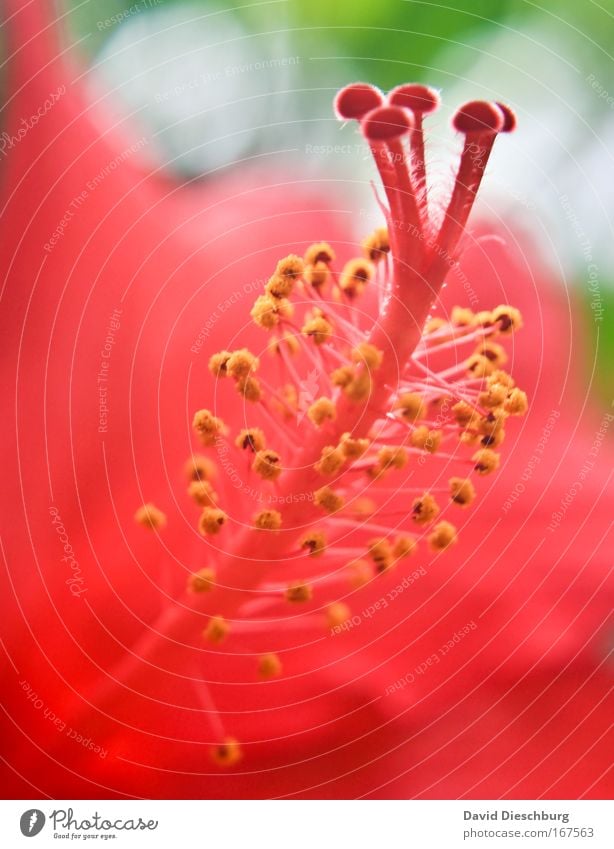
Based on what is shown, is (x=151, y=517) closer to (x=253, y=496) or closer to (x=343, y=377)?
(x=253, y=496)

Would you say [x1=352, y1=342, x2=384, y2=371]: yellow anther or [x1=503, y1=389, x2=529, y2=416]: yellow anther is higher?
[x1=352, y1=342, x2=384, y2=371]: yellow anther

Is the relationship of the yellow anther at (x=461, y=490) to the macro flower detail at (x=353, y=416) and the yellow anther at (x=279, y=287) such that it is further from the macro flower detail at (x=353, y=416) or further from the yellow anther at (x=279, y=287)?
the yellow anther at (x=279, y=287)

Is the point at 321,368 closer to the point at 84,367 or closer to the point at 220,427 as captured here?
the point at 220,427

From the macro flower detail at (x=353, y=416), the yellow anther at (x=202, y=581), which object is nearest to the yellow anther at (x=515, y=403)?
the macro flower detail at (x=353, y=416)
